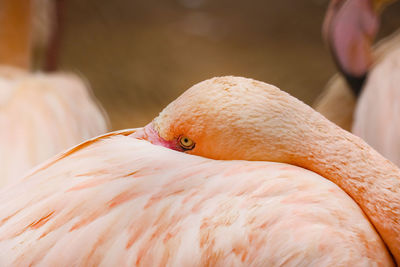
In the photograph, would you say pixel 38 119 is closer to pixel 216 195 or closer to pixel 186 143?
pixel 186 143

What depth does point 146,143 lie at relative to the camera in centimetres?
92

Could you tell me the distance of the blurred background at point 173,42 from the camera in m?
3.78

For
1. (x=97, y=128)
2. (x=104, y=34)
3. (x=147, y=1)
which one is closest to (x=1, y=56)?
(x=97, y=128)

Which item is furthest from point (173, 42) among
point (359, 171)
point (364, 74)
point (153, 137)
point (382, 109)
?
point (359, 171)

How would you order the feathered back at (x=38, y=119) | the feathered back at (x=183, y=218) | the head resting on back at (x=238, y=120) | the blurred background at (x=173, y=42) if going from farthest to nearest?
the blurred background at (x=173, y=42)
the feathered back at (x=38, y=119)
the head resting on back at (x=238, y=120)
the feathered back at (x=183, y=218)

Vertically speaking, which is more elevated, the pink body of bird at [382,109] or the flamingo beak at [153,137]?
the flamingo beak at [153,137]

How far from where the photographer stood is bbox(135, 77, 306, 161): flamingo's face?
86cm

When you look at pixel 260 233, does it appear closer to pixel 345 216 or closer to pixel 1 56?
pixel 345 216

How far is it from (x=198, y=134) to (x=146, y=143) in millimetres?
99

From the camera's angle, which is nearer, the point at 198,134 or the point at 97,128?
the point at 198,134

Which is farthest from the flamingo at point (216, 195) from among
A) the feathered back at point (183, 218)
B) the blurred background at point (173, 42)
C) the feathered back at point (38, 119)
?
the blurred background at point (173, 42)

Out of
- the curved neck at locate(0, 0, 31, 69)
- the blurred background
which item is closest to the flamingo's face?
the curved neck at locate(0, 0, 31, 69)

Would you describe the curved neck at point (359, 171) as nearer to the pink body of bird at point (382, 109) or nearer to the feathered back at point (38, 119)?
the pink body of bird at point (382, 109)

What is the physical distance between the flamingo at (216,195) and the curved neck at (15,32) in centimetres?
143
